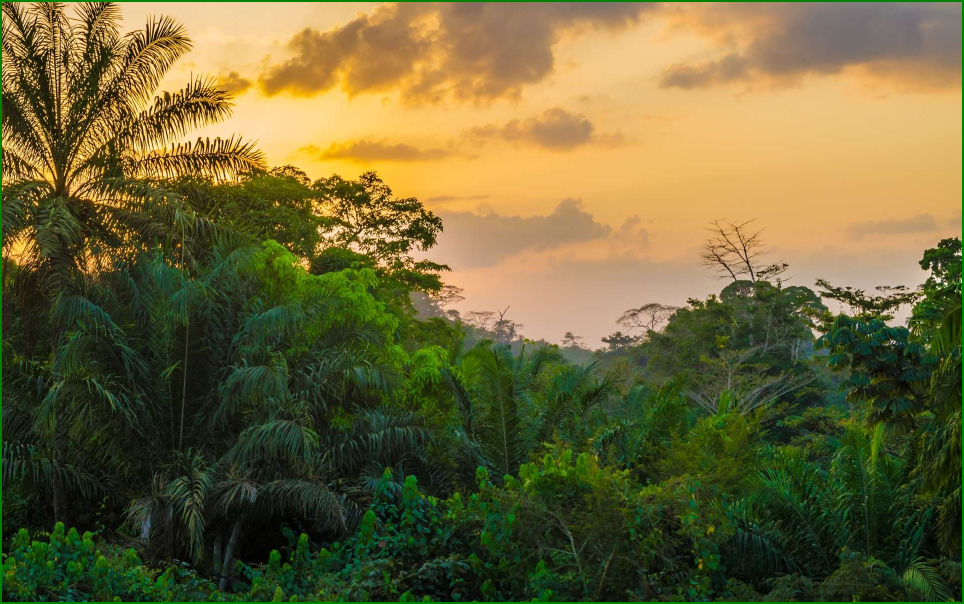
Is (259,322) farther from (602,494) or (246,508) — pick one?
(602,494)

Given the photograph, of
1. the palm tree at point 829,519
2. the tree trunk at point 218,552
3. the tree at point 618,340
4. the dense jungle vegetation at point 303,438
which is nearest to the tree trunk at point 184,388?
the dense jungle vegetation at point 303,438

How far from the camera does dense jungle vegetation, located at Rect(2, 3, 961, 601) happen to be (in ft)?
28.5

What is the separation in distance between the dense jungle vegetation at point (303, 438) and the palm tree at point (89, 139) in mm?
41

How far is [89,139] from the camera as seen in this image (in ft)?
43.9

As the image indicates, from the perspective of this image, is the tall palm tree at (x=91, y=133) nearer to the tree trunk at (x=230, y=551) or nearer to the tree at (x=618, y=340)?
the tree trunk at (x=230, y=551)

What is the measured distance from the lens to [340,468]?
12.1 meters

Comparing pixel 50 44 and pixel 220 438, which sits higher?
pixel 50 44

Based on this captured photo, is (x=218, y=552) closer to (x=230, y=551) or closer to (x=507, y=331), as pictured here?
(x=230, y=551)

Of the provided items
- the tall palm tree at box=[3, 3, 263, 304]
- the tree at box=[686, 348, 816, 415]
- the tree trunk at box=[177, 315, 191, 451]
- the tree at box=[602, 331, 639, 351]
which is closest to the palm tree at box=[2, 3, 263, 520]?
the tall palm tree at box=[3, 3, 263, 304]

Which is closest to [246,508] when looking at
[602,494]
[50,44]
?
[602,494]

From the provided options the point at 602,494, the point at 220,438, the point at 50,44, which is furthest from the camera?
the point at 50,44

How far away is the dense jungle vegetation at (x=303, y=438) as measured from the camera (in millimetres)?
8695

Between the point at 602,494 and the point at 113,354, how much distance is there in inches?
282

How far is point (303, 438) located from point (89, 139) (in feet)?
21.5
